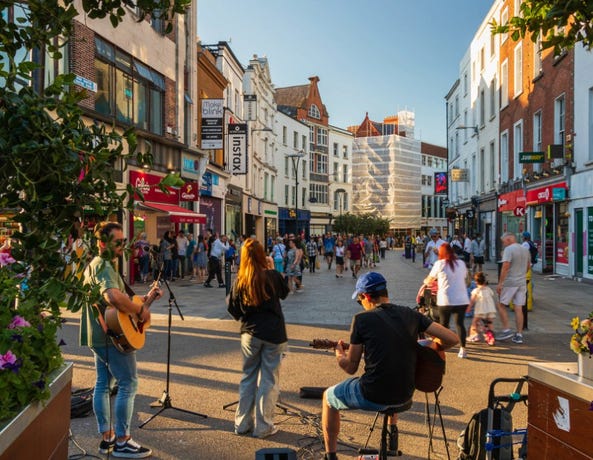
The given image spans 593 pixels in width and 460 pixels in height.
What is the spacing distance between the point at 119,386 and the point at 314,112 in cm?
6478

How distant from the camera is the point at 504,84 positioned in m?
30.1

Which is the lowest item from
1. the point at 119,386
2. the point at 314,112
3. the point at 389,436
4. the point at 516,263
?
the point at 389,436

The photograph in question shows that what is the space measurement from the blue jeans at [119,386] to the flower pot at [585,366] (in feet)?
11.1

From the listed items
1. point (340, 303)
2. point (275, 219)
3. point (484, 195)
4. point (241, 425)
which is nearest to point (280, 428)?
point (241, 425)

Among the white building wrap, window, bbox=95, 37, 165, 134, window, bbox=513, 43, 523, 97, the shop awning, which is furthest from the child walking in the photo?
the white building wrap

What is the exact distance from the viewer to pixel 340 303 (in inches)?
572

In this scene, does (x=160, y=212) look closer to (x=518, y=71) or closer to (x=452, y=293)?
(x=452, y=293)

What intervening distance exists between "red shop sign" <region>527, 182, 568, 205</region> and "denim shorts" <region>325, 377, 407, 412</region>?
62.6 feet

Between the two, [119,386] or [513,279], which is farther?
[513,279]

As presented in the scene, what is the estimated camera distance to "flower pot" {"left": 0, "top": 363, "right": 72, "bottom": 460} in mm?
2432

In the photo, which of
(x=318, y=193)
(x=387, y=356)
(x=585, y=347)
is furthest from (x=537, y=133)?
(x=318, y=193)

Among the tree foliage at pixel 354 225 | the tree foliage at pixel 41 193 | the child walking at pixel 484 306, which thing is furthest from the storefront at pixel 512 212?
the tree foliage at pixel 354 225

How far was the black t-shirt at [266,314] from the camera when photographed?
17.2 feet

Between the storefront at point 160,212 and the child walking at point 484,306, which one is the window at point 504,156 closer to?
the storefront at point 160,212
